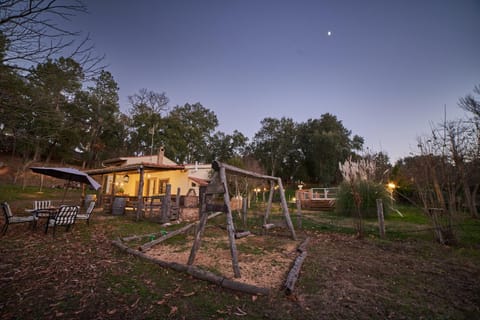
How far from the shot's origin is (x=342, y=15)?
10469mm

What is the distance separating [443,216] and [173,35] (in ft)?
50.3

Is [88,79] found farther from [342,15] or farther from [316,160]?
[316,160]

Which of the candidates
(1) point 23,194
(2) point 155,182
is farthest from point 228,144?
(1) point 23,194

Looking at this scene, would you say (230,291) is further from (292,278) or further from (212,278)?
(292,278)

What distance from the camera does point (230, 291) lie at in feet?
Result: 9.50

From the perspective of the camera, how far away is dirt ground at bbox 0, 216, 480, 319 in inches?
93.4

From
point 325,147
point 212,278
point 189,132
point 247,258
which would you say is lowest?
point 247,258

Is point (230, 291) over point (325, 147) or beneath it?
beneath

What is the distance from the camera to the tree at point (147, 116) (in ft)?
102

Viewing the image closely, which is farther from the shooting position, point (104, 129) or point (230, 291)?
point (104, 129)

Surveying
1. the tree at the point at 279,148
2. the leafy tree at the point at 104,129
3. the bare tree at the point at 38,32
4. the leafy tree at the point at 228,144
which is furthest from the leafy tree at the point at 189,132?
the bare tree at the point at 38,32

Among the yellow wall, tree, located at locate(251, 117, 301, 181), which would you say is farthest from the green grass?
tree, located at locate(251, 117, 301, 181)

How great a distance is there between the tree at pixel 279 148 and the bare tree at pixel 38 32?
33374 mm

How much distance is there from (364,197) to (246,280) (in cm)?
849
